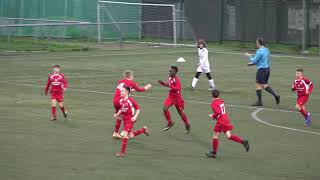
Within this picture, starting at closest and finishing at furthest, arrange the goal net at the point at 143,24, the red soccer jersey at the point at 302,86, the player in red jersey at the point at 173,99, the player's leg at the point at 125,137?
the player's leg at the point at 125,137 < the player in red jersey at the point at 173,99 < the red soccer jersey at the point at 302,86 < the goal net at the point at 143,24

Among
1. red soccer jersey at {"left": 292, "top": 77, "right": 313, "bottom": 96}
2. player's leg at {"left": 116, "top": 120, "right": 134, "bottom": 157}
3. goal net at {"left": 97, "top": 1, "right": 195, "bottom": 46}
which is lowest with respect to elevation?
player's leg at {"left": 116, "top": 120, "right": 134, "bottom": 157}

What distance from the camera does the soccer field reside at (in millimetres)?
14258

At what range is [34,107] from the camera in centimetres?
2278

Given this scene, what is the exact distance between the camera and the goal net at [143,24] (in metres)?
53.4

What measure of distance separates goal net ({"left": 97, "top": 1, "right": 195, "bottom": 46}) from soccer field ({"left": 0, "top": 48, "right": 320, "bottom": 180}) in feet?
65.6

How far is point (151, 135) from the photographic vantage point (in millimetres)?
18297

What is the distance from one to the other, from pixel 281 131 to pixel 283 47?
32.2 m

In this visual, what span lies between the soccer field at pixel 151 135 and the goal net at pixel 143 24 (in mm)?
19989

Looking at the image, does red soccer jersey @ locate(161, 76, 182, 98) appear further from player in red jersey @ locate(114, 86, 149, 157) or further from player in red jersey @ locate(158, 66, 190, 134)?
player in red jersey @ locate(114, 86, 149, 157)

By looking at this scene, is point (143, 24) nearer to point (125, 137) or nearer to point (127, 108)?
point (127, 108)

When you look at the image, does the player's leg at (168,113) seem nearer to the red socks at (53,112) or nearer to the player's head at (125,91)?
the player's head at (125,91)

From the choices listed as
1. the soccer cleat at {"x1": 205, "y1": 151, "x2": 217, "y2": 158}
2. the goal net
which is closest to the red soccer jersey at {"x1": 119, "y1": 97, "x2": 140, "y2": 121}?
the soccer cleat at {"x1": 205, "y1": 151, "x2": 217, "y2": 158}

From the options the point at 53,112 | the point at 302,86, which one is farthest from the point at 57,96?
the point at 302,86

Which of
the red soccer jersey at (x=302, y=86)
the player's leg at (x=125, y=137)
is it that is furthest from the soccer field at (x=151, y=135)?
the red soccer jersey at (x=302, y=86)
